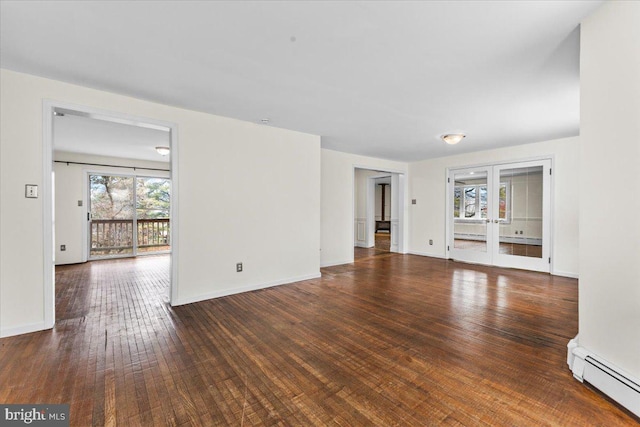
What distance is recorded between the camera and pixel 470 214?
621 centimetres

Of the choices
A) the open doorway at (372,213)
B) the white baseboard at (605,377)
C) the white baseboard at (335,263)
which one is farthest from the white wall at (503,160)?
the white baseboard at (605,377)

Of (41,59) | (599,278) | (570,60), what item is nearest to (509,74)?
(570,60)

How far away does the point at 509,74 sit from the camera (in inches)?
101

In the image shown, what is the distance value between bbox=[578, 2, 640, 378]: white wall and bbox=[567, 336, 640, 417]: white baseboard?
0.14 feet

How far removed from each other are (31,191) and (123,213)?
16.3 feet

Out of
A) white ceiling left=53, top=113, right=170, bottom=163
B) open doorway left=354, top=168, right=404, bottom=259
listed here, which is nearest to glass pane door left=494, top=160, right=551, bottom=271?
open doorway left=354, top=168, right=404, bottom=259

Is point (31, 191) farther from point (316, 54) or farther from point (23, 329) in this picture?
point (316, 54)

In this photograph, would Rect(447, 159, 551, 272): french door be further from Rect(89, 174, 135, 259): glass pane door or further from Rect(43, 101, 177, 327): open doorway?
Rect(89, 174, 135, 259): glass pane door

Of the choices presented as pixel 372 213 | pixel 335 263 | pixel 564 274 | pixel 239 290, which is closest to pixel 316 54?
pixel 239 290

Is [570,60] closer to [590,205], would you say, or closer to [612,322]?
[590,205]

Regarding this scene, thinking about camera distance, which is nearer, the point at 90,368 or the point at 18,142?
the point at 90,368

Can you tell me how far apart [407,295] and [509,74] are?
2.80m

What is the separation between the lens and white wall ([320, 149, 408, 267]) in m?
5.78

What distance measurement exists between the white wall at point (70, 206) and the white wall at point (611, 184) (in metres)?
8.41
